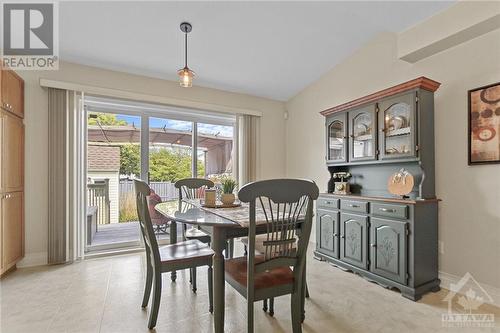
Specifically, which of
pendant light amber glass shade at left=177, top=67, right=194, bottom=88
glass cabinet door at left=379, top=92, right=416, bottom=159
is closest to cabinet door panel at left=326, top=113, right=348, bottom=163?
glass cabinet door at left=379, top=92, right=416, bottom=159

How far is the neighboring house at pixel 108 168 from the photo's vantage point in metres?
3.60

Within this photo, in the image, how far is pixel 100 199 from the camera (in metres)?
3.73

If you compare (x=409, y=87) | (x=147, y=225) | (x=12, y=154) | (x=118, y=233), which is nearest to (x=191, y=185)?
(x=147, y=225)

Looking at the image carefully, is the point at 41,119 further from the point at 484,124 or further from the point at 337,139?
the point at 484,124

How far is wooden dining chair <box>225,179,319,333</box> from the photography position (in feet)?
4.85

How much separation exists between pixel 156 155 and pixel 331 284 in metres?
2.96

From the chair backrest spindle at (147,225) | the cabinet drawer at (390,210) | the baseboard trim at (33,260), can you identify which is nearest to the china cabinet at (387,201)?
the cabinet drawer at (390,210)

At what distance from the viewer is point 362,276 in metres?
2.76

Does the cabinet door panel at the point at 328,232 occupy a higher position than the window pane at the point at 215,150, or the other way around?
the window pane at the point at 215,150

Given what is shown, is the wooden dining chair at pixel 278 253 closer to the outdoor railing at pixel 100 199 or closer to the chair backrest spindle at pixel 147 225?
the chair backrest spindle at pixel 147 225

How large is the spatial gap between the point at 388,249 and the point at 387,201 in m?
0.47

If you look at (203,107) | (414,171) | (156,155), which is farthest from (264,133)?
(414,171)

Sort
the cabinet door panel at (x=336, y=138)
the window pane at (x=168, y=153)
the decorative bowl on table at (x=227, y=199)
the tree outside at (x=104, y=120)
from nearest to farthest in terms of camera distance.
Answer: the decorative bowl on table at (x=227, y=199) < the cabinet door panel at (x=336, y=138) < the tree outside at (x=104, y=120) < the window pane at (x=168, y=153)

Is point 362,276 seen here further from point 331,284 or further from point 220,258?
point 220,258
